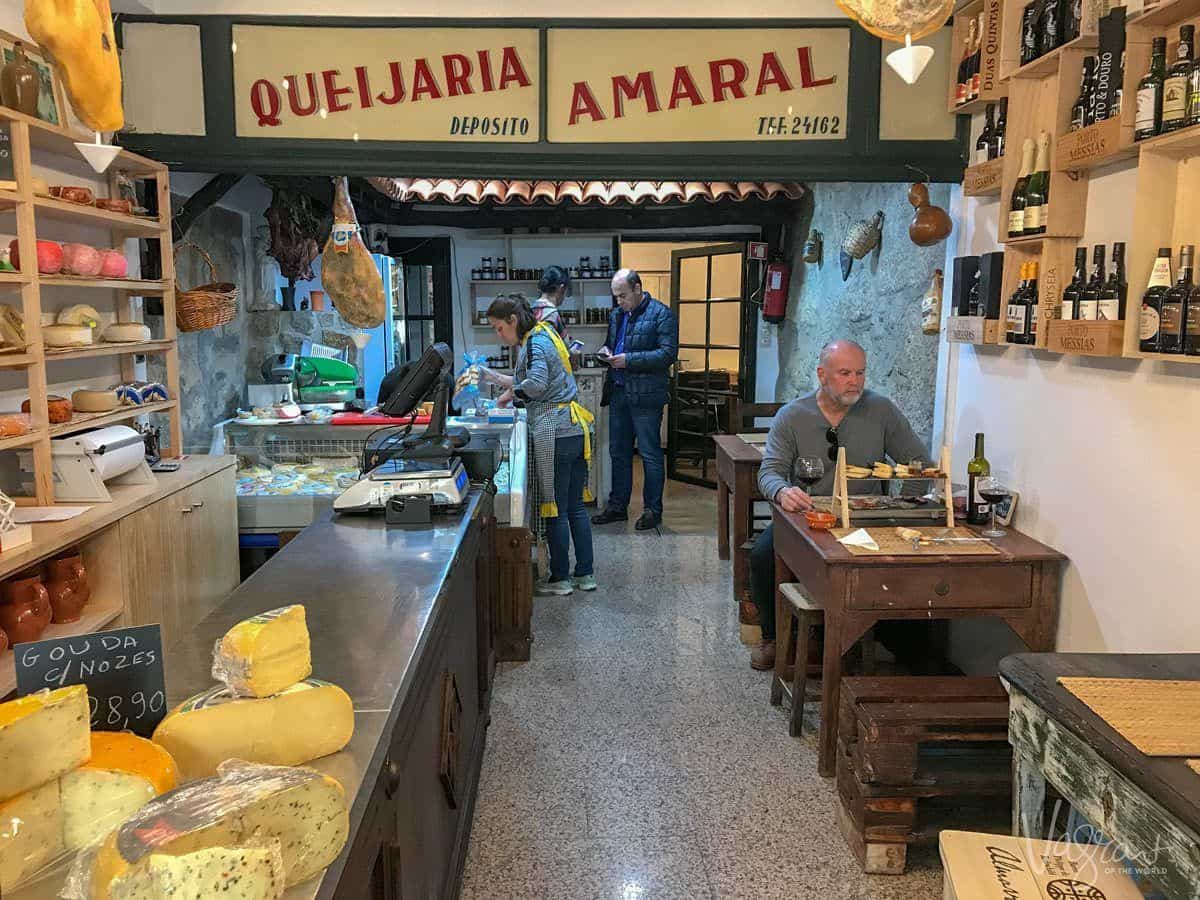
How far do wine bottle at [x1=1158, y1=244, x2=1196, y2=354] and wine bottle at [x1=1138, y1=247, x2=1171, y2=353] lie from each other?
15 mm

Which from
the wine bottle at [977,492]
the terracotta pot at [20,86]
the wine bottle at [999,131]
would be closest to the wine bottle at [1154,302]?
the wine bottle at [977,492]

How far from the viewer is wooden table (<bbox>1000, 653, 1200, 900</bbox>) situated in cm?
151

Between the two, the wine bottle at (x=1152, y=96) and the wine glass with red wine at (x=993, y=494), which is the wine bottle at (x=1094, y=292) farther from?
the wine glass with red wine at (x=993, y=494)

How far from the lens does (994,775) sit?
2600mm

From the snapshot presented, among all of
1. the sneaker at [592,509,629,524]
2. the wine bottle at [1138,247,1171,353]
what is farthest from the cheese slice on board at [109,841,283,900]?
the sneaker at [592,509,629,524]

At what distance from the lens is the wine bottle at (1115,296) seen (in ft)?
8.24

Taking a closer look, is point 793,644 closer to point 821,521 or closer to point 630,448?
point 821,521

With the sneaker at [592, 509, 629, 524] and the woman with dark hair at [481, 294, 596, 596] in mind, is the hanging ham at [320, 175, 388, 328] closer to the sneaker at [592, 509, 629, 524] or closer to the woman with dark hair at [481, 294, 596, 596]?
the woman with dark hair at [481, 294, 596, 596]

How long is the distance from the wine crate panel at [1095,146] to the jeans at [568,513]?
117 inches

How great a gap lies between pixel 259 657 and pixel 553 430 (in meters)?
3.88

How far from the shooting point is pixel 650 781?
3.20 m

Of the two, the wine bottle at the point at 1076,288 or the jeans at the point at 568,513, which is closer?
the wine bottle at the point at 1076,288

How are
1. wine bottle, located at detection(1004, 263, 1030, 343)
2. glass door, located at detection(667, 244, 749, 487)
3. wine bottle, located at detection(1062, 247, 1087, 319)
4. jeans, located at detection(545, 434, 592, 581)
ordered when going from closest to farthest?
wine bottle, located at detection(1062, 247, 1087, 319), wine bottle, located at detection(1004, 263, 1030, 343), jeans, located at detection(545, 434, 592, 581), glass door, located at detection(667, 244, 749, 487)

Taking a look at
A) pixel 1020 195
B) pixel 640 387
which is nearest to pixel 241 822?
pixel 1020 195
